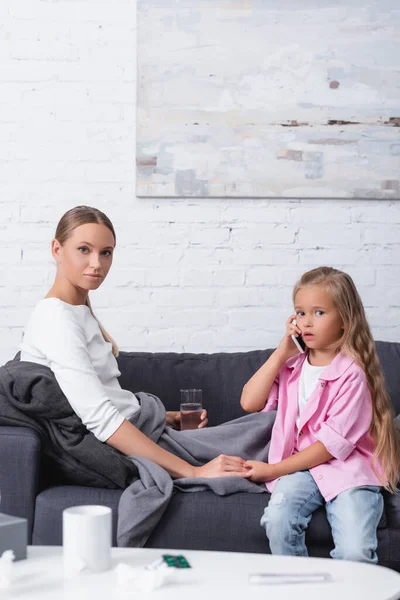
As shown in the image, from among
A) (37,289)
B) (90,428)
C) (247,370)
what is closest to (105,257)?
(90,428)

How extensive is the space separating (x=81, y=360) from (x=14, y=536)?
0.72 metres

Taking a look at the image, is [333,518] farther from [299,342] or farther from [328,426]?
[299,342]

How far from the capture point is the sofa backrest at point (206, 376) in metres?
2.51

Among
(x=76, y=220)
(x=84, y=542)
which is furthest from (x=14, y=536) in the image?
(x=76, y=220)

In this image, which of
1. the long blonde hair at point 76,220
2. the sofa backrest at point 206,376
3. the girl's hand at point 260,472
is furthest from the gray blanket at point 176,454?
the long blonde hair at point 76,220

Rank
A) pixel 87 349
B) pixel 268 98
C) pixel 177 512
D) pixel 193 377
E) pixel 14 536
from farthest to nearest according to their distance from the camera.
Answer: pixel 268 98
pixel 193 377
pixel 87 349
pixel 177 512
pixel 14 536

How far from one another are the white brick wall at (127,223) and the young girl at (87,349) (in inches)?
28.5

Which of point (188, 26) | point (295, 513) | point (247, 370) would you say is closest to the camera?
point (295, 513)

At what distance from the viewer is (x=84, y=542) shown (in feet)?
4.09

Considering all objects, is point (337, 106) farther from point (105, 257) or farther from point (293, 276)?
point (105, 257)

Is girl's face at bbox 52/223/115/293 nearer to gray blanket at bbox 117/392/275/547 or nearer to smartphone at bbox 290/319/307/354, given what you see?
gray blanket at bbox 117/392/275/547

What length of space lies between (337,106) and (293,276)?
68 centimetres

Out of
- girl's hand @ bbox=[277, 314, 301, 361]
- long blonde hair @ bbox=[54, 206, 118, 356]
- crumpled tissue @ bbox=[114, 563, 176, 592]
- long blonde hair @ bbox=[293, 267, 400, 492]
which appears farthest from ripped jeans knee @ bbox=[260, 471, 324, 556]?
long blonde hair @ bbox=[54, 206, 118, 356]

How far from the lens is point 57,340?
6.61 feet
